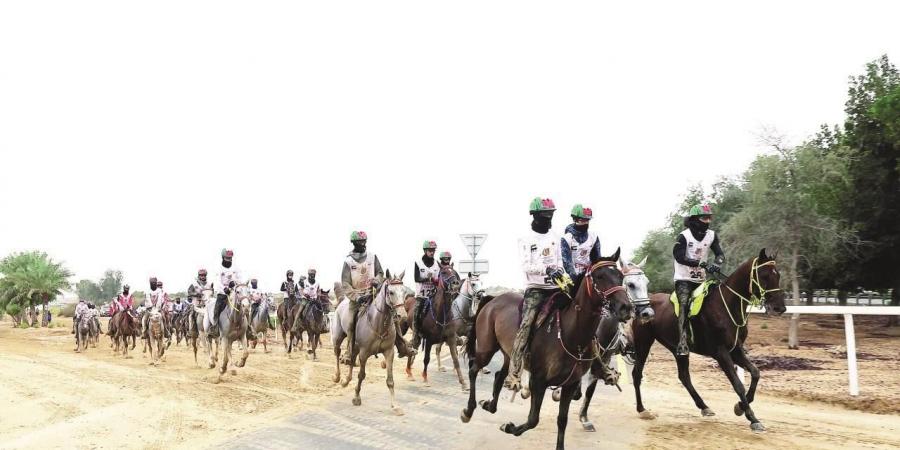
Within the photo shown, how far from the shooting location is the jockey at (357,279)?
1272cm

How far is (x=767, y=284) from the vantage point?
9836 mm

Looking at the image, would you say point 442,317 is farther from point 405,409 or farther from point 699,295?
point 699,295

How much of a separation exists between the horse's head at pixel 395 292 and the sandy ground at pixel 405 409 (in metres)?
1.94

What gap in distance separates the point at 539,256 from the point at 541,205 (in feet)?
2.36

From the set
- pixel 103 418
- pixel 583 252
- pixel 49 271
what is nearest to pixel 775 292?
pixel 583 252

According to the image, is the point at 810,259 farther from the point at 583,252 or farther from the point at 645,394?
the point at 583,252

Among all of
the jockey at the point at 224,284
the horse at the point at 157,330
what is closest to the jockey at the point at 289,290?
the horse at the point at 157,330

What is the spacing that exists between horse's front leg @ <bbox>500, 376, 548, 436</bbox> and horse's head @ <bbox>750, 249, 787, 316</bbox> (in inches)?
165

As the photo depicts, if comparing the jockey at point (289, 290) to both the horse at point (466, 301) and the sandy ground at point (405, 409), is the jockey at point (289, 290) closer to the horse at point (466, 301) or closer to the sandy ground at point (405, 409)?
the sandy ground at point (405, 409)

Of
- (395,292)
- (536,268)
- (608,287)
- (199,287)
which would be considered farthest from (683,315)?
(199,287)

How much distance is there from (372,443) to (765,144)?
23270mm

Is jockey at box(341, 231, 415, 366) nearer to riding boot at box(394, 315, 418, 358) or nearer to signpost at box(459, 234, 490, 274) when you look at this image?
riding boot at box(394, 315, 418, 358)

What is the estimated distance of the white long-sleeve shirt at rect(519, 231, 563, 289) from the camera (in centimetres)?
868

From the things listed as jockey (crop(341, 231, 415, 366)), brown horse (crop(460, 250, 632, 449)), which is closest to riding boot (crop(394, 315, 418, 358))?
jockey (crop(341, 231, 415, 366))
